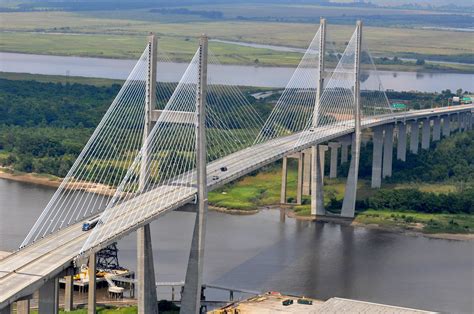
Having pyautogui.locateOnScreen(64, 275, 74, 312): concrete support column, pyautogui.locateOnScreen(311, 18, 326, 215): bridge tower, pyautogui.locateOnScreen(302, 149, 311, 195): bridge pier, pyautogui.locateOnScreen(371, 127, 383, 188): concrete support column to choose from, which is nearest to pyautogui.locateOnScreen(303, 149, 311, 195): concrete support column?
pyautogui.locateOnScreen(302, 149, 311, 195): bridge pier

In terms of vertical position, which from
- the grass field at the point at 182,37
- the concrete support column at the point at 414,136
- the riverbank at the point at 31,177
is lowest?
the riverbank at the point at 31,177

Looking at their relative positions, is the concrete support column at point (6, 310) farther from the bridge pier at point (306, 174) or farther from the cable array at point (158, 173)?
the bridge pier at point (306, 174)

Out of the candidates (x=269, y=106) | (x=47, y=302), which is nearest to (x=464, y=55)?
(x=269, y=106)

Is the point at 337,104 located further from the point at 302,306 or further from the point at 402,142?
the point at 302,306

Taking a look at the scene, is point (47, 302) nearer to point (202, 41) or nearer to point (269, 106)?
point (202, 41)

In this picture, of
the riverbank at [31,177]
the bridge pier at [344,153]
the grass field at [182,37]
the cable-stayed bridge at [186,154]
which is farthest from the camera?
the grass field at [182,37]

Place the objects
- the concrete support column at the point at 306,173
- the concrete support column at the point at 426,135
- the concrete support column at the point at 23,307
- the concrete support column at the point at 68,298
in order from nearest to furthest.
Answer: the concrete support column at the point at 23,307, the concrete support column at the point at 68,298, the concrete support column at the point at 306,173, the concrete support column at the point at 426,135

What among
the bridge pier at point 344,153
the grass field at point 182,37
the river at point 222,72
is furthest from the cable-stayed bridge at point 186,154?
the grass field at point 182,37

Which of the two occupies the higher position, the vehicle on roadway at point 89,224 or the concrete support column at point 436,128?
the concrete support column at point 436,128
